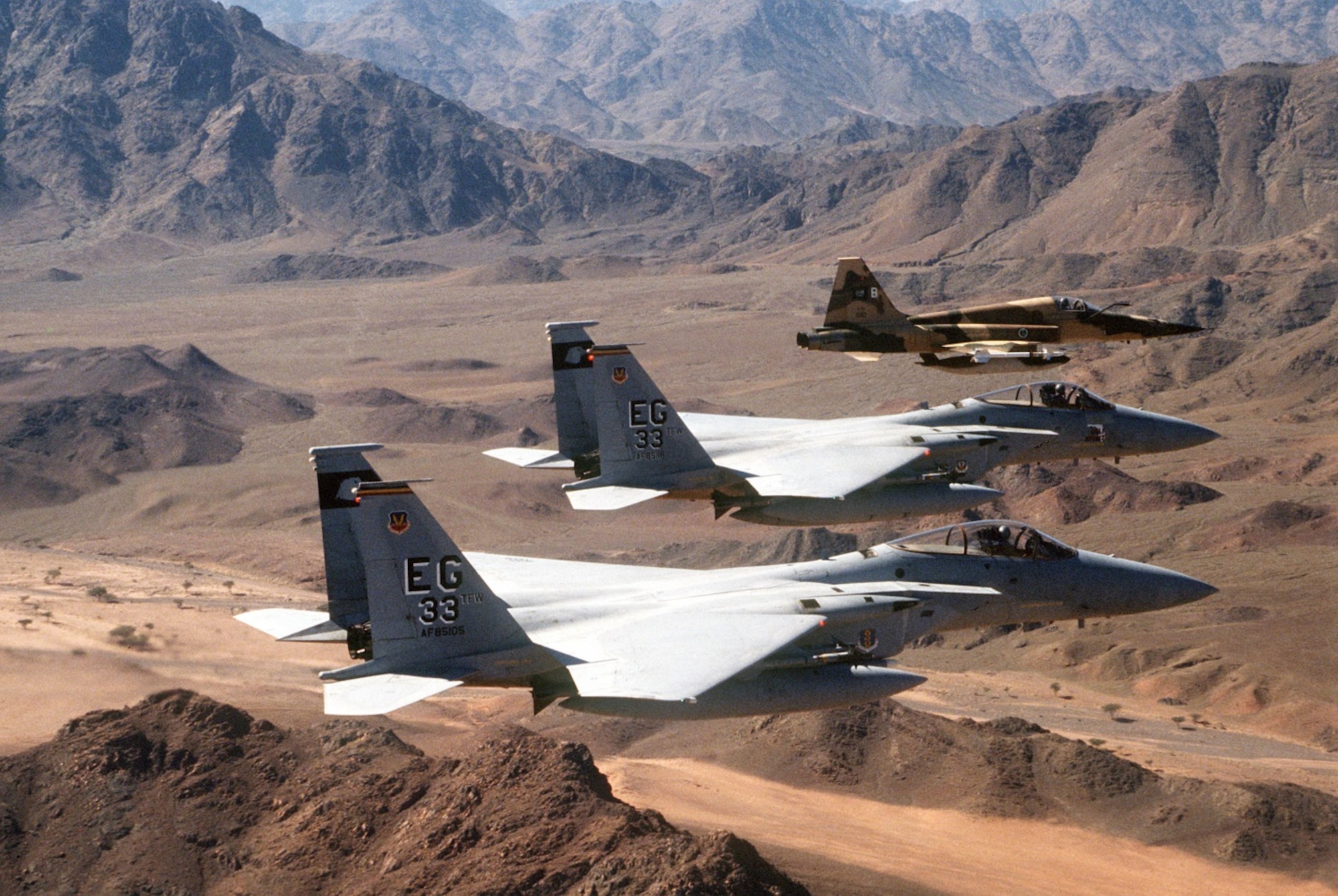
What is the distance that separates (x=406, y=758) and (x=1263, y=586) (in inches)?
1467

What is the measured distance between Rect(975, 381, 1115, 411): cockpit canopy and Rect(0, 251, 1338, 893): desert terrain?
9.09 metres

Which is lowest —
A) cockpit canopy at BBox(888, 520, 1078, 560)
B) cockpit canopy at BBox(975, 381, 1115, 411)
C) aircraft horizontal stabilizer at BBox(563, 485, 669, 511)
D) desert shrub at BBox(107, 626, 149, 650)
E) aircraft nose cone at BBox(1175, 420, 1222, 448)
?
desert shrub at BBox(107, 626, 149, 650)

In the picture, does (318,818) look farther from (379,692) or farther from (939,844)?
(939,844)

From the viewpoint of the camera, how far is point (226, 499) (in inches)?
3297

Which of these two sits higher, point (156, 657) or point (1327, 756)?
point (156, 657)

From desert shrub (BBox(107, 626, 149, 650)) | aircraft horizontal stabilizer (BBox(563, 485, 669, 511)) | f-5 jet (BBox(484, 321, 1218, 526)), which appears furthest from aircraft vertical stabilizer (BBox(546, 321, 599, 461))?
desert shrub (BBox(107, 626, 149, 650))

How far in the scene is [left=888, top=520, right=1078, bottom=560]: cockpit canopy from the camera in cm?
2766

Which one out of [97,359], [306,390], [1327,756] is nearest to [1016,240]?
[306,390]

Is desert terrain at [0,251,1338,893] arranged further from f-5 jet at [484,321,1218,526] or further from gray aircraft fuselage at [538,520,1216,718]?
f-5 jet at [484,321,1218,526]

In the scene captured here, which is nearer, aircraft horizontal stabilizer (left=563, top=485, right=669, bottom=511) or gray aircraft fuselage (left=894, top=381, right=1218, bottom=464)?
aircraft horizontal stabilizer (left=563, top=485, right=669, bottom=511)

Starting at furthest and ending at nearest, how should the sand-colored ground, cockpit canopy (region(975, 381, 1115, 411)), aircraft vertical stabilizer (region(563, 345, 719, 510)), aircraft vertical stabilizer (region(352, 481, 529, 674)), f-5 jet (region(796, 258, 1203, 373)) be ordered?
f-5 jet (region(796, 258, 1203, 373)), cockpit canopy (region(975, 381, 1115, 411)), the sand-colored ground, aircraft vertical stabilizer (region(563, 345, 719, 510)), aircraft vertical stabilizer (region(352, 481, 529, 674))

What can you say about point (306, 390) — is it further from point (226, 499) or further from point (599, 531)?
point (599, 531)

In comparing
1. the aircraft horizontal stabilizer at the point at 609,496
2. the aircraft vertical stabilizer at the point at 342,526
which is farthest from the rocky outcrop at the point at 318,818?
the aircraft vertical stabilizer at the point at 342,526

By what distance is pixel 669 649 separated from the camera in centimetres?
2366
